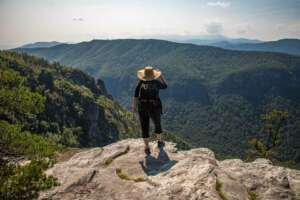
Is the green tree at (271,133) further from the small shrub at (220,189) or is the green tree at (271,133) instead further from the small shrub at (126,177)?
the small shrub at (126,177)

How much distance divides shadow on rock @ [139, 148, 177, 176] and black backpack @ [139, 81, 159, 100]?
2.79 meters

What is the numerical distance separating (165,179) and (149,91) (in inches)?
176

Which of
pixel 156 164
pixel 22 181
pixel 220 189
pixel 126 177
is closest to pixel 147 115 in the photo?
pixel 156 164

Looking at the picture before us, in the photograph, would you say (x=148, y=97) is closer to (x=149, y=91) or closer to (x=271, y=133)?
(x=149, y=91)

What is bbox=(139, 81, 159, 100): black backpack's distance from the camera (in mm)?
14141

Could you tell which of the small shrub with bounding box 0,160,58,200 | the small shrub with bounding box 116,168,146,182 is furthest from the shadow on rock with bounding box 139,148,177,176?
the small shrub with bounding box 0,160,58,200

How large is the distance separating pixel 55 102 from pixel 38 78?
19.8 metres

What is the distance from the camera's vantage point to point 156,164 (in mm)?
13094

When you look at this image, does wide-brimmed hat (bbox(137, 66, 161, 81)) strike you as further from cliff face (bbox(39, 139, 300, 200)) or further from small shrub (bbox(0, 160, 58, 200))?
small shrub (bbox(0, 160, 58, 200))

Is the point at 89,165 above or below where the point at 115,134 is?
above

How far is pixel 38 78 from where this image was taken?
149m

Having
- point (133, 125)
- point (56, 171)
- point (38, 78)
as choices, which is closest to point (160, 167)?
point (56, 171)

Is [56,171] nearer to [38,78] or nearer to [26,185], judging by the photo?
[26,185]

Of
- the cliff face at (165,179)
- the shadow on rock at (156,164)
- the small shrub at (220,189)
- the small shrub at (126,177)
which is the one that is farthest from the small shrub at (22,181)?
Result: the small shrub at (220,189)
